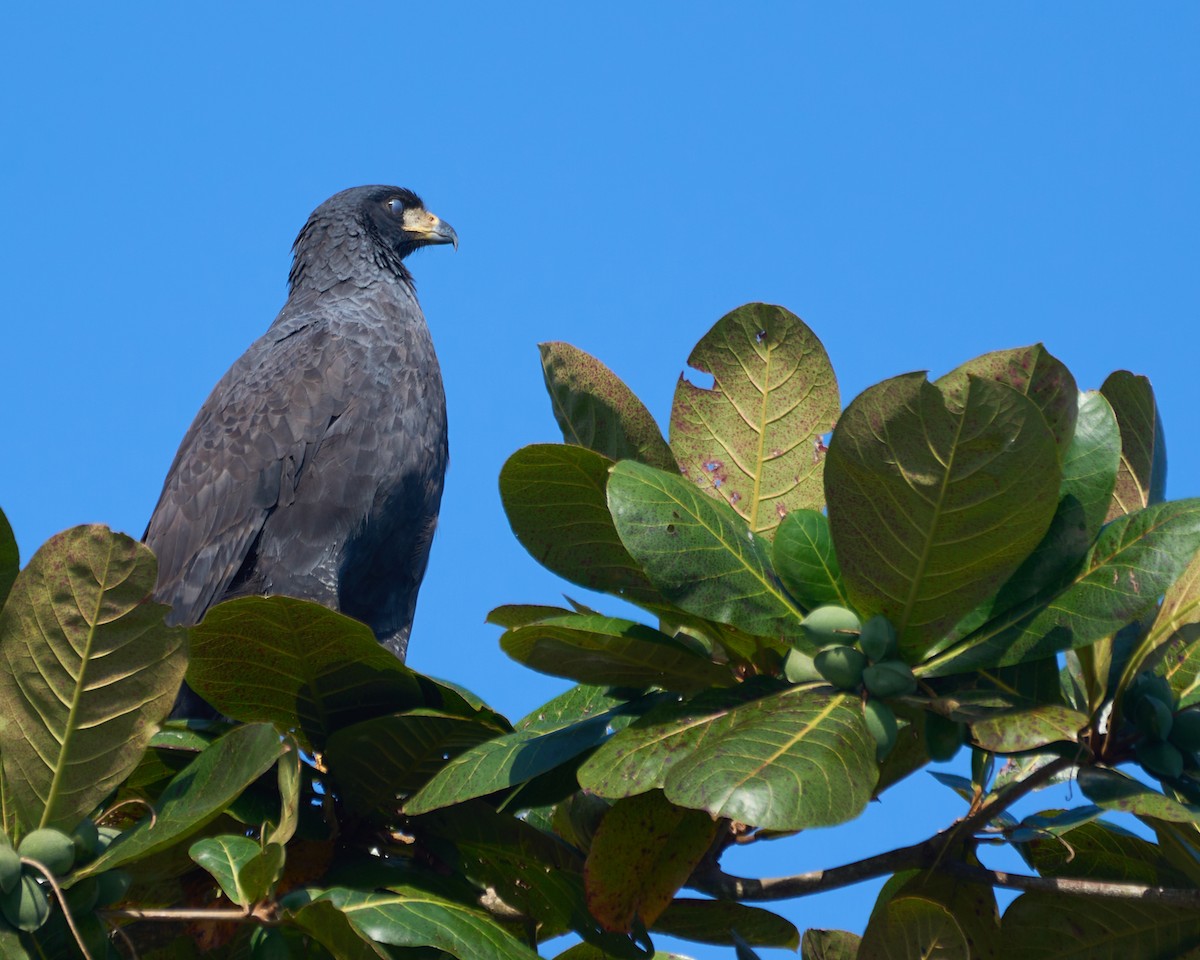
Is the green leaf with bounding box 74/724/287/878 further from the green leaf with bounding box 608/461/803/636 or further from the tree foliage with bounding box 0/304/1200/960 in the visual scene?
the green leaf with bounding box 608/461/803/636

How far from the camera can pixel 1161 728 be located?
170 centimetres

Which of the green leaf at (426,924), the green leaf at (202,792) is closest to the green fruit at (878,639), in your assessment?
the green leaf at (426,924)

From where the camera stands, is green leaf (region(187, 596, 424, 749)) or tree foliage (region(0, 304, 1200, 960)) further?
green leaf (region(187, 596, 424, 749))

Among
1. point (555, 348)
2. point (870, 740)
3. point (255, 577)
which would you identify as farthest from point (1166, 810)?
point (255, 577)

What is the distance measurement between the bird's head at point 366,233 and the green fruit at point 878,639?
488 centimetres

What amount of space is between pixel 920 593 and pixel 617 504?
15.6 inches

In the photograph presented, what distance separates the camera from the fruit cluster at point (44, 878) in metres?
1.59

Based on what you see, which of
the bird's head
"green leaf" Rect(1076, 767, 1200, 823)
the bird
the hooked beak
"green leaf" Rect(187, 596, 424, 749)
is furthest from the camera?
the hooked beak

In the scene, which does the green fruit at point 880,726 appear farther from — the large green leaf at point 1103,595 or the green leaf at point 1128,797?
the green leaf at point 1128,797

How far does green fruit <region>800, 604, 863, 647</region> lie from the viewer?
1.75 m

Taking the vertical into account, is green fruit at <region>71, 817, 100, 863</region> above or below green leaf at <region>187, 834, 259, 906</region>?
above

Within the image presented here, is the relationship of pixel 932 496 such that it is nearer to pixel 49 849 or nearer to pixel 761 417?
pixel 761 417

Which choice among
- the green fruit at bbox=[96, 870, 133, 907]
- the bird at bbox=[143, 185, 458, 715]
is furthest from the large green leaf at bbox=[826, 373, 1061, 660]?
the bird at bbox=[143, 185, 458, 715]

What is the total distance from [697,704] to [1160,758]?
581 millimetres
